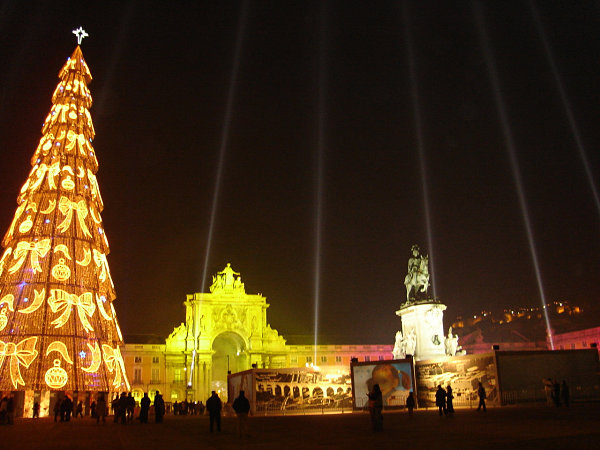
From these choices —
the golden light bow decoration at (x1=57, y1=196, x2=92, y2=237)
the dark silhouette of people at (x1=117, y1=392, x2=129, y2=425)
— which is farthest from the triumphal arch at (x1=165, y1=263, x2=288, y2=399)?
the dark silhouette of people at (x1=117, y1=392, x2=129, y2=425)

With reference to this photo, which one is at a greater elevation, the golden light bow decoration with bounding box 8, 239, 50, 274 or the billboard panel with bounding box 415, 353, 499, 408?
the golden light bow decoration with bounding box 8, 239, 50, 274

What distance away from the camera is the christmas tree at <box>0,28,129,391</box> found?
24.7m

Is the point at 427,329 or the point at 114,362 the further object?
the point at 427,329

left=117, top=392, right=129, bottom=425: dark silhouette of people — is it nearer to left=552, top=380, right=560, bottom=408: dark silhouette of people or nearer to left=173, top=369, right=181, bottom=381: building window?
left=552, top=380, right=560, bottom=408: dark silhouette of people

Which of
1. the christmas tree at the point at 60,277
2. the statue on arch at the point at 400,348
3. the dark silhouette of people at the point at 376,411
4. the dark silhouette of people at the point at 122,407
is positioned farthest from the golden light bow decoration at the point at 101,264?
the statue on arch at the point at 400,348

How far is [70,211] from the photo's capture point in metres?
28.0

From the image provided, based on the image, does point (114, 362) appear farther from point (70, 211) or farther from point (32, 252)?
point (70, 211)

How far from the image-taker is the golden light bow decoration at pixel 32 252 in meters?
26.3

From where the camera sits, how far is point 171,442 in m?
13.8

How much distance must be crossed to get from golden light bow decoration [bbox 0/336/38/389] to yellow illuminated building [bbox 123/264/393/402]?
42.1m

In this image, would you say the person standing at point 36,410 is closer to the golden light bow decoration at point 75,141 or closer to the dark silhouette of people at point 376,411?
the golden light bow decoration at point 75,141

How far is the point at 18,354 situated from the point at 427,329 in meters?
29.3

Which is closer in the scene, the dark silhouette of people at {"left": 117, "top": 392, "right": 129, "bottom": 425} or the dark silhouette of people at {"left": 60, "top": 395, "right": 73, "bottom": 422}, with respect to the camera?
the dark silhouette of people at {"left": 117, "top": 392, "right": 129, "bottom": 425}

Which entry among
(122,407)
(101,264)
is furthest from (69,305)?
(122,407)
